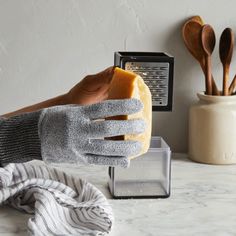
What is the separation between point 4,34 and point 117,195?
0.47m

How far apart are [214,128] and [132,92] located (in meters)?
0.41

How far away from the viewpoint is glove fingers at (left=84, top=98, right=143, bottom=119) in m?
0.81

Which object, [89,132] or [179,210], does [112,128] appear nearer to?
Result: [89,132]

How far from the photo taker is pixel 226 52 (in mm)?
1257

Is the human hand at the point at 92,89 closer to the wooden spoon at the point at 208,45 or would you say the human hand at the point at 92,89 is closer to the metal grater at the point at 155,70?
the metal grater at the point at 155,70

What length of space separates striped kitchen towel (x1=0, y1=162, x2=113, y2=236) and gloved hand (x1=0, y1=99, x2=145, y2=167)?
0.09 m

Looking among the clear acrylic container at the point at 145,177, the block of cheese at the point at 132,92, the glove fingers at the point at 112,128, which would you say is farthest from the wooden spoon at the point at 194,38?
the glove fingers at the point at 112,128

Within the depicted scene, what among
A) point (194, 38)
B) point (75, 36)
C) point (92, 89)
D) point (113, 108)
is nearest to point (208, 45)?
point (194, 38)

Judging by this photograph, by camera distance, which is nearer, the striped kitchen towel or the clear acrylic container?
the striped kitchen towel

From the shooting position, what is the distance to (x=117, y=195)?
3.37 feet

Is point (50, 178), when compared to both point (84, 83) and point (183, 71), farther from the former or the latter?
point (183, 71)

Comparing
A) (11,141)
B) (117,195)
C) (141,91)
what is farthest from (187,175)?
(11,141)

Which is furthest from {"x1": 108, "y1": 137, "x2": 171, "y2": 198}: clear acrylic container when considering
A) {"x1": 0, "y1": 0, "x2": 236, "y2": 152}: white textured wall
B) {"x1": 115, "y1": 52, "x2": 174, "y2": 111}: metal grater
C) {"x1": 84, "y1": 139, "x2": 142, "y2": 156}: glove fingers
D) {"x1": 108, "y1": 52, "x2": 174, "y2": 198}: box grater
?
{"x1": 0, "y1": 0, "x2": 236, "y2": 152}: white textured wall

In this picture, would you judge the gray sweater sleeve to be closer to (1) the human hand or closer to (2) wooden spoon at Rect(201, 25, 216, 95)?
(1) the human hand
